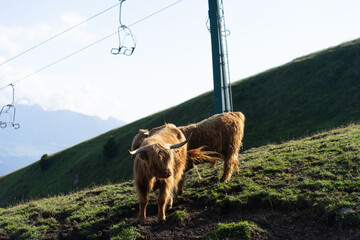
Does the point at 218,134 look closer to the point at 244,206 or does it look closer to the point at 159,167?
the point at 244,206

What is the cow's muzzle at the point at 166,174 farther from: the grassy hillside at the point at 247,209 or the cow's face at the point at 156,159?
the grassy hillside at the point at 247,209

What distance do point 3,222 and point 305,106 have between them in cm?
3022

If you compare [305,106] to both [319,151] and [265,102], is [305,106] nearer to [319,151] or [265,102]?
[265,102]

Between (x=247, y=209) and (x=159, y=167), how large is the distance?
241cm

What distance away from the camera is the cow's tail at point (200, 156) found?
9.75 m

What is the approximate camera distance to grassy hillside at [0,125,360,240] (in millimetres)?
6734

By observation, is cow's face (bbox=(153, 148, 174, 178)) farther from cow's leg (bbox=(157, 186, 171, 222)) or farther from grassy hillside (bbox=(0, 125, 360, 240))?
grassy hillside (bbox=(0, 125, 360, 240))

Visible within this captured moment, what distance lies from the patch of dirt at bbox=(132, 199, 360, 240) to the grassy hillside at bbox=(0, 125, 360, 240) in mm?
17

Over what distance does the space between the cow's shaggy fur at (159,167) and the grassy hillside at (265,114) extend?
2089cm

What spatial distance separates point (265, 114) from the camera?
36.8 meters

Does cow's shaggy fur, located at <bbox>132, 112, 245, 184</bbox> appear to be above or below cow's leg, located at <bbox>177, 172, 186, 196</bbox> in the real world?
above

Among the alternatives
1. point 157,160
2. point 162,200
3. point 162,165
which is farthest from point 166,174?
point 162,200

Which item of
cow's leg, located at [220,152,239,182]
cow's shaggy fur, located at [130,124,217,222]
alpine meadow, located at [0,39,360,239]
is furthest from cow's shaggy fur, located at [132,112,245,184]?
cow's shaggy fur, located at [130,124,217,222]

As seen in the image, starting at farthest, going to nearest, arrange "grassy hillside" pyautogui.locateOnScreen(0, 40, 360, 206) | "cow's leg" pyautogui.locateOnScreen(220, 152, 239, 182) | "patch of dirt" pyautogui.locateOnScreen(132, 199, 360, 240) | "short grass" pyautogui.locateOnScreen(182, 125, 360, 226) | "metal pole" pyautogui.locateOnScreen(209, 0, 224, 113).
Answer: "grassy hillside" pyautogui.locateOnScreen(0, 40, 360, 206), "metal pole" pyautogui.locateOnScreen(209, 0, 224, 113), "cow's leg" pyautogui.locateOnScreen(220, 152, 239, 182), "short grass" pyautogui.locateOnScreen(182, 125, 360, 226), "patch of dirt" pyautogui.locateOnScreen(132, 199, 360, 240)
